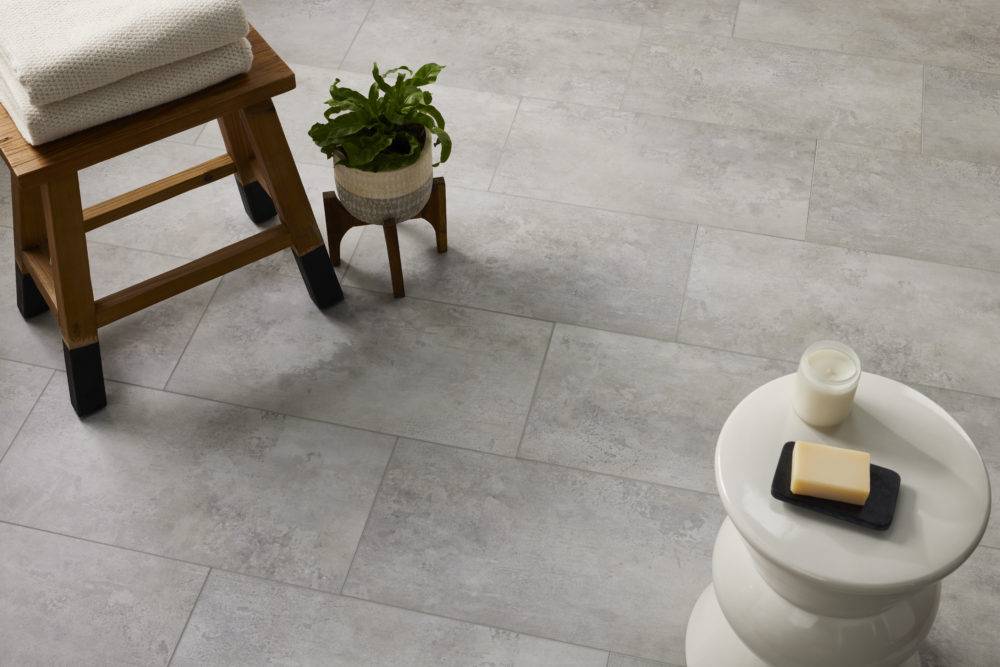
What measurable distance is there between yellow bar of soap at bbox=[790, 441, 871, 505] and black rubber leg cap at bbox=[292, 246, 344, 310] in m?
1.05

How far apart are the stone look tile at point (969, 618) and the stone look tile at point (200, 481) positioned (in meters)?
0.90

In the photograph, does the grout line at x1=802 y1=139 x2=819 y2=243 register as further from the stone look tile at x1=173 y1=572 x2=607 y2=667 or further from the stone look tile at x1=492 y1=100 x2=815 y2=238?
the stone look tile at x1=173 y1=572 x2=607 y2=667

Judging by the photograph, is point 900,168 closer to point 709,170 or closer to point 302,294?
point 709,170

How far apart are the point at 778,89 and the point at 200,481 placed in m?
1.53

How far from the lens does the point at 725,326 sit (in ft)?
6.48

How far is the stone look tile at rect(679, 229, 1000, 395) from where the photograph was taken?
1918 millimetres

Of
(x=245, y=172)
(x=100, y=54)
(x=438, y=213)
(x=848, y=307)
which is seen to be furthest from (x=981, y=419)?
(x=100, y=54)

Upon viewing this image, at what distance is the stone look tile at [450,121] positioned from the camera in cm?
226

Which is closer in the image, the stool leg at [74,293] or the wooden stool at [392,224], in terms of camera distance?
the stool leg at [74,293]

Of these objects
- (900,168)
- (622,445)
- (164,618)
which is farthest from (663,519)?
(900,168)

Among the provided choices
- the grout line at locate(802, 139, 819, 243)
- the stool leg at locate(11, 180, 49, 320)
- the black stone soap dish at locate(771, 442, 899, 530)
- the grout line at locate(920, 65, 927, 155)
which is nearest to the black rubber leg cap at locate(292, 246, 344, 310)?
the stool leg at locate(11, 180, 49, 320)

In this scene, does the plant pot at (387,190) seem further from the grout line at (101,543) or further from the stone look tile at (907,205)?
the stone look tile at (907,205)

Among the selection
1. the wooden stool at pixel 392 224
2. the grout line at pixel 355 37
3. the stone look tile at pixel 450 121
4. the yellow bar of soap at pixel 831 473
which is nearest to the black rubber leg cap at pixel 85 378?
the wooden stool at pixel 392 224

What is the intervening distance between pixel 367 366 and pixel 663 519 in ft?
1.98
